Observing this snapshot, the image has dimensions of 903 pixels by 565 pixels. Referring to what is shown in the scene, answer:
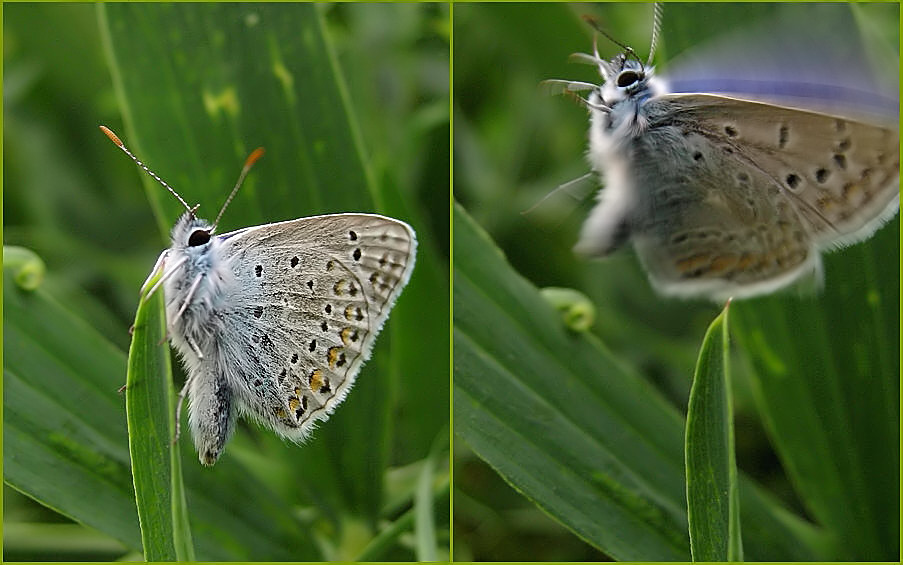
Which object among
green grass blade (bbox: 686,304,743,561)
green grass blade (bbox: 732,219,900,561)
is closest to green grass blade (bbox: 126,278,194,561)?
green grass blade (bbox: 686,304,743,561)

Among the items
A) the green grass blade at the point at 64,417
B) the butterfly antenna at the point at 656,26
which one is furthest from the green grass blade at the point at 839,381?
the green grass blade at the point at 64,417

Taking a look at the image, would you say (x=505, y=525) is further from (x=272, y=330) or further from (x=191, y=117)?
(x=191, y=117)

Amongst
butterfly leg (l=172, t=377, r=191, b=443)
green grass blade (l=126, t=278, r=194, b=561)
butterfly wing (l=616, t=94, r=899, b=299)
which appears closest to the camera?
green grass blade (l=126, t=278, r=194, b=561)

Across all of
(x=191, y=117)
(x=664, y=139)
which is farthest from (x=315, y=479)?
(x=664, y=139)

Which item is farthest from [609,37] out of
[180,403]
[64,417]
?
[64,417]

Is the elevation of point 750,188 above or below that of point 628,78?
below

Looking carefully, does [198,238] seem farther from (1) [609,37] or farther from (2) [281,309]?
(1) [609,37]

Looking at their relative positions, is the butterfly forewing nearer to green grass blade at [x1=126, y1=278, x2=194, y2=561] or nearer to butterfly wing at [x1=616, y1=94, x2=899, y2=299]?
butterfly wing at [x1=616, y1=94, x2=899, y2=299]
